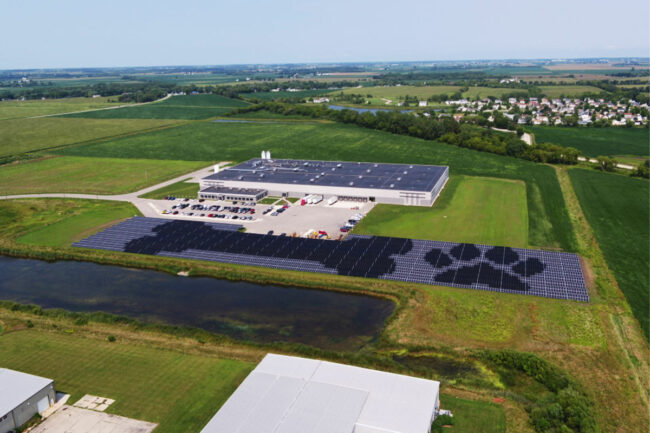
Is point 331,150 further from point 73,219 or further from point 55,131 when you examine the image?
point 55,131

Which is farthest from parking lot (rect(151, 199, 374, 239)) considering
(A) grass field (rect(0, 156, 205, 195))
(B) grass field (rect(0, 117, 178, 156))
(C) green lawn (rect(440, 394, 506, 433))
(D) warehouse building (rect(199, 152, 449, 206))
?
(B) grass field (rect(0, 117, 178, 156))

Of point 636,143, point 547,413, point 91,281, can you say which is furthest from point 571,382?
point 636,143

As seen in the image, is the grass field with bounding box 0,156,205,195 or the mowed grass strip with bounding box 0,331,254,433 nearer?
the mowed grass strip with bounding box 0,331,254,433

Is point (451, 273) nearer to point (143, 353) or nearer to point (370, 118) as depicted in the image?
point (143, 353)

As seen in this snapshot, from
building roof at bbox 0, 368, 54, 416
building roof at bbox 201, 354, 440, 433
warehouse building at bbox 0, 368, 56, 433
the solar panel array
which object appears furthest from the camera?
the solar panel array

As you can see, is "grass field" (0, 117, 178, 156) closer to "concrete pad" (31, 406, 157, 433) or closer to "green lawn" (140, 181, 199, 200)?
"green lawn" (140, 181, 199, 200)

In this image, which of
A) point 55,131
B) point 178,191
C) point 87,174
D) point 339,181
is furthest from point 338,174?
point 55,131

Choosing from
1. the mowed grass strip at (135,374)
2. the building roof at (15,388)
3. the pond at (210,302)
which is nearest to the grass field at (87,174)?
the pond at (210,302)
